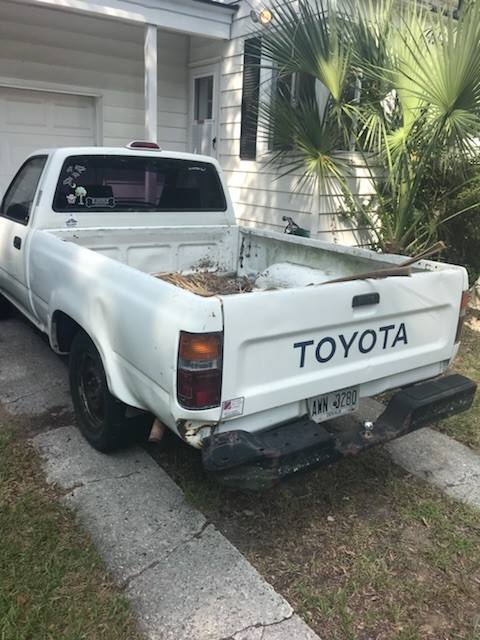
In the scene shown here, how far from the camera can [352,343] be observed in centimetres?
269

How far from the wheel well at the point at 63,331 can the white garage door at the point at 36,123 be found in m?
5.52

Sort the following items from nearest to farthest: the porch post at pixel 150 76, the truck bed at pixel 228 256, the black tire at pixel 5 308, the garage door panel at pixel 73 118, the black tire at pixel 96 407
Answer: the black tire at pixel 96 407, the truck bed at pixel 228 256, the black tire at pixel 5 308, the porch post at pixel 150 76, the garage door panel at pixel 73 118

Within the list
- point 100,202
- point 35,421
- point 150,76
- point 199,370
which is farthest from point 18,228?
point 150,76

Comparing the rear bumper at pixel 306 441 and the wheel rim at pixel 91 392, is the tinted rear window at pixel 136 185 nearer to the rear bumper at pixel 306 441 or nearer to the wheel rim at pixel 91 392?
the wheel rim at pixel 91 392

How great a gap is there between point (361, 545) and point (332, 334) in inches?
41.6

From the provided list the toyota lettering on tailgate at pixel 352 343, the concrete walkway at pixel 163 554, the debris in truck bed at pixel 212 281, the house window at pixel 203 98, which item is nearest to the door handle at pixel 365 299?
the toyota lettering on tailgate at pixel 352 343

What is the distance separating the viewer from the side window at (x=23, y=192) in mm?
4273

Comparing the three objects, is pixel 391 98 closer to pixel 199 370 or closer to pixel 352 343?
pixel 352 343

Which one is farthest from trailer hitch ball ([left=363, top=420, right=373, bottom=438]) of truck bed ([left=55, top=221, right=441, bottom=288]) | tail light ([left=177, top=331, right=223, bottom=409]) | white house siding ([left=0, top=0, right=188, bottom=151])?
white house siding ([left=0, top=0, right=188, bottom=151])

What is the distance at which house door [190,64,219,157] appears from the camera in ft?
28.1

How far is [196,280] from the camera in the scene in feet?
13.8

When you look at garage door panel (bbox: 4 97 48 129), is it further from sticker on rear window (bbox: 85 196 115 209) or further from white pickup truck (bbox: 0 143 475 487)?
sticker on rear window (bbox: 85 196 115 209)

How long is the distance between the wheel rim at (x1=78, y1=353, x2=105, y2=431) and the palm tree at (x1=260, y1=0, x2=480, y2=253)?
353cm

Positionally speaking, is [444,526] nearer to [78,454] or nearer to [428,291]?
[428,291]
